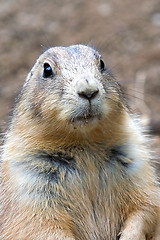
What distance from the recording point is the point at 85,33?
479 inches

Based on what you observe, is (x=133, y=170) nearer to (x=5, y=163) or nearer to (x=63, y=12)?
(x=5, y=163)

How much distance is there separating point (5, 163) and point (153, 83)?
17.8ft

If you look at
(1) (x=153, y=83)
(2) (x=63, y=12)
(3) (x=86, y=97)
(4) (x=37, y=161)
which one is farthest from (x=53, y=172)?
(2) (x=63, y=12)

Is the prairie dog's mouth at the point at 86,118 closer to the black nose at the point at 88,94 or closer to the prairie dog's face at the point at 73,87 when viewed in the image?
the prairie dog's face at the point at 73,87

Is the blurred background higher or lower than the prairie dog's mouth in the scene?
higher

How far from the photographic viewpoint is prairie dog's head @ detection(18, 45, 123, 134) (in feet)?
17.2

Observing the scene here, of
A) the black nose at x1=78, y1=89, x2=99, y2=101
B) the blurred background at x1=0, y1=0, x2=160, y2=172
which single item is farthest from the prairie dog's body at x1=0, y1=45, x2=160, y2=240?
the blurred background at x1=0, y1=0, x2=160, y2=172

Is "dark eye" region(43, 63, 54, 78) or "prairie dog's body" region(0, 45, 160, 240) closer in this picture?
"prairie dog's body" region(0, 45, 160, 240)

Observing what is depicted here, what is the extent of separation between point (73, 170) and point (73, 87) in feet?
2.71

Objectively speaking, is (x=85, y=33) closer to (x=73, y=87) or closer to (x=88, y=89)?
(x=73, y=87)

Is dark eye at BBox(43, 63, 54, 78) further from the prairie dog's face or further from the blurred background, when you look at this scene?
the blurred background

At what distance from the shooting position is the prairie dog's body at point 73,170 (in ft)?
18.1

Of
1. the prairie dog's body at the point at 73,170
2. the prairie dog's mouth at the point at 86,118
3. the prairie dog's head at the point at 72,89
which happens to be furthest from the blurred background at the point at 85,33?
the prairie dog's mouth at the point at 86,118

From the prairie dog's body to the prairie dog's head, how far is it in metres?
0.01
